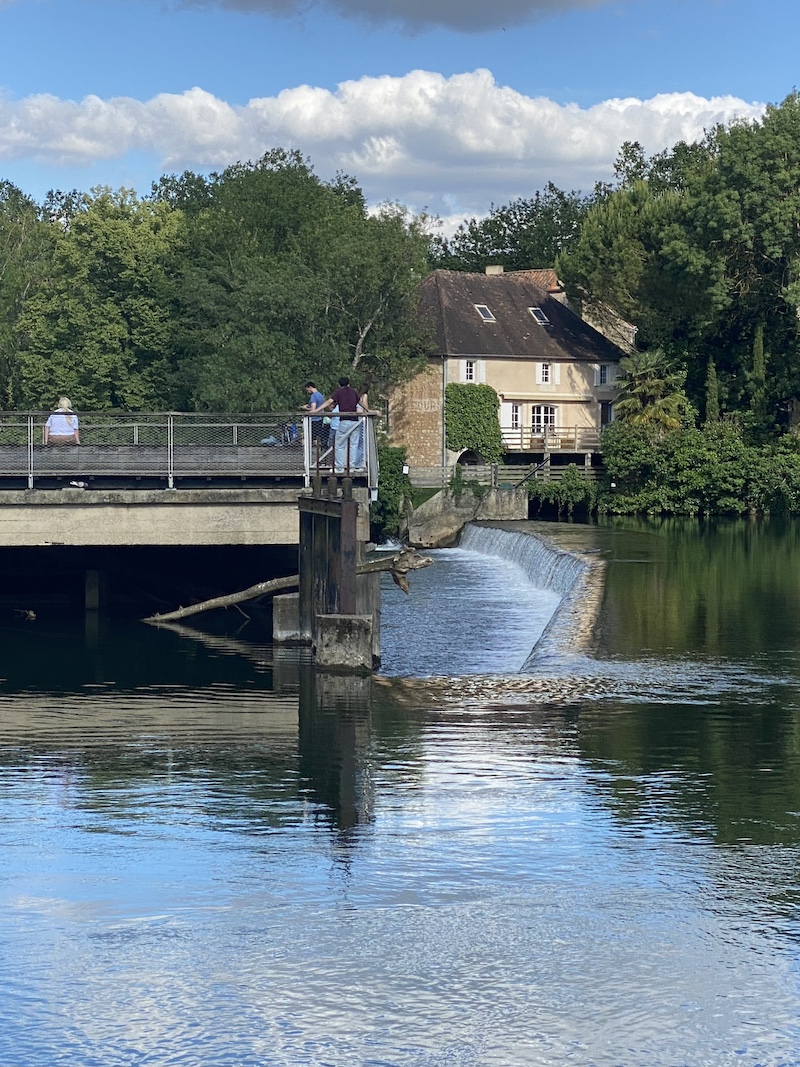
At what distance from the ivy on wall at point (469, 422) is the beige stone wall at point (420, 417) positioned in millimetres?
497

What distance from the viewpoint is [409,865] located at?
13.2 m

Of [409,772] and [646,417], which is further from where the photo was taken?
[646,417]

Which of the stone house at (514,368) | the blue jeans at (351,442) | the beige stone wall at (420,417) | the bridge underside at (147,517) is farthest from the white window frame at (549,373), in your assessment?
the blue jeans at (351,442)

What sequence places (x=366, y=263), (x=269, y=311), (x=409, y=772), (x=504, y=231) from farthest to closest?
(x=504, y=231) → (x=366, y=263) → (x=269, y=311) → (x=409, y=772)

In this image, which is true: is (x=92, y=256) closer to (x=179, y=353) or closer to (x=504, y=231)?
(x=179, y=353)

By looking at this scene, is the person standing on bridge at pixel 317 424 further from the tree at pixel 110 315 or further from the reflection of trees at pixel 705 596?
the tree at pixel 110 315

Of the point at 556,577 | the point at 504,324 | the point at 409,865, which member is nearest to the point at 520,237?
the point at 504,324

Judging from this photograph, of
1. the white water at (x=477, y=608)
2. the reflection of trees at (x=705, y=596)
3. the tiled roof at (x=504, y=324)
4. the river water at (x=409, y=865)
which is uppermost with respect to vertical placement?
the tiled roof at (x=504, y=324)

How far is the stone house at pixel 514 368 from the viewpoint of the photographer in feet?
256

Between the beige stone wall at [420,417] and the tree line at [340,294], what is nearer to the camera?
the tree line at [340,294]

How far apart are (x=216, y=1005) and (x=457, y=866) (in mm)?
3323

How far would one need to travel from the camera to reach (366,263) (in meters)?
67.4

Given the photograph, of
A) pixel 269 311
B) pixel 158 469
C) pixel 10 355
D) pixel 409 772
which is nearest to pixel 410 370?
pixel 269 311

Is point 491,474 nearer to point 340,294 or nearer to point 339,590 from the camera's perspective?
point 340,294
